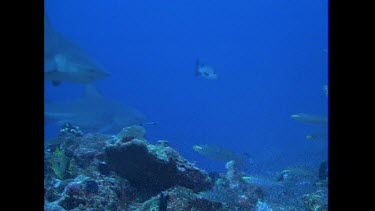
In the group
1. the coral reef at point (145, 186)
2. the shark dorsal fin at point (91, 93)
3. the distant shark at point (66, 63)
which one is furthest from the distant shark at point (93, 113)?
the coral reef at point (145, 186)

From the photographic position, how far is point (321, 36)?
102 meters

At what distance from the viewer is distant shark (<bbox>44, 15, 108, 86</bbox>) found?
25.3 feet

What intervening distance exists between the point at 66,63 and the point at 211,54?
121 m

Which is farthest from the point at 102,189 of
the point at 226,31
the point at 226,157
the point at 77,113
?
the point at 226,31

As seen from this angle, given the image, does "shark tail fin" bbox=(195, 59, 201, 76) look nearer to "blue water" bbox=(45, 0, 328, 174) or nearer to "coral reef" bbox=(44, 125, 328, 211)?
"coral reef" bbox=(44, 125, 328, 211)

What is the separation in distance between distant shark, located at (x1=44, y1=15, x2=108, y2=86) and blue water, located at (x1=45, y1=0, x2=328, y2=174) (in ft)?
310

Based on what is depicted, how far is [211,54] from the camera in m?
127

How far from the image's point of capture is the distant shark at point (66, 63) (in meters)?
7.72

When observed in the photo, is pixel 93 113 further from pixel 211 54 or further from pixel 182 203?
pixel 211 54

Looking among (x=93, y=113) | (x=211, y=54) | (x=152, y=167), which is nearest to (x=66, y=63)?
(x=152, y=167)

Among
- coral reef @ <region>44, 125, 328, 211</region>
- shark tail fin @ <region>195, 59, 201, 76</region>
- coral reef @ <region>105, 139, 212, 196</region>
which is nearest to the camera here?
coral reef @ <region>44, 125, 328, 211</region>

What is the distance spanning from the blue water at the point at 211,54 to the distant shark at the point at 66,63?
94437mm

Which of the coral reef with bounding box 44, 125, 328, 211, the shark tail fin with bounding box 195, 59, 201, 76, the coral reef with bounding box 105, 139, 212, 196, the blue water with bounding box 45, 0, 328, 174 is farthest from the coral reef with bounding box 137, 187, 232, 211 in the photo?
the blue water with bounding box 45, 0, 328, 174
